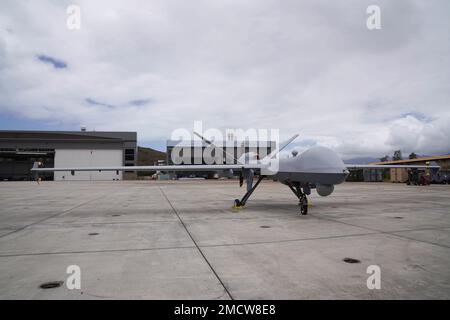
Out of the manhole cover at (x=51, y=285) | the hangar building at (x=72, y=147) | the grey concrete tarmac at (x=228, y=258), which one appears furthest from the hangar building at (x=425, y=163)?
the hangar building at (x=72, y=147)

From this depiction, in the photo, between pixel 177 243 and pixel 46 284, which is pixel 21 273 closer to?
pixel 46 284

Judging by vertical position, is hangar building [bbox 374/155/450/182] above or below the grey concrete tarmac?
above

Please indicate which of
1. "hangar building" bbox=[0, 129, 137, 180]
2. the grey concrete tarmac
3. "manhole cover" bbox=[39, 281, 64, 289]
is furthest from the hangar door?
"manhole cover" bbox=[39, 281, 64, 289]

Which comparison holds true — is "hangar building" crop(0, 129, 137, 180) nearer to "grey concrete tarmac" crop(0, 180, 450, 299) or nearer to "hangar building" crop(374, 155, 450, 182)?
"hangar building" crop(374, 155, 450, 182)

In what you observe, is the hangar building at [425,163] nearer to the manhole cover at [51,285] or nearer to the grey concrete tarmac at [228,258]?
the grey concrete tarmac at [228,258]

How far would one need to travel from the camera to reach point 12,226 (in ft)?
27.8

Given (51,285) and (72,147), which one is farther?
(72,147)

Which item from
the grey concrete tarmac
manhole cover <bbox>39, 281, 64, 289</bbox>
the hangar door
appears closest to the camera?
the grey concrete tarmac

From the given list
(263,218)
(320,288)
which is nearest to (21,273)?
(320,288)

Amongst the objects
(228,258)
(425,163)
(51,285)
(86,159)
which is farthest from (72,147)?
(228,258)

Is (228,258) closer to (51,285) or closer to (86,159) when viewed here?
(51,285)
